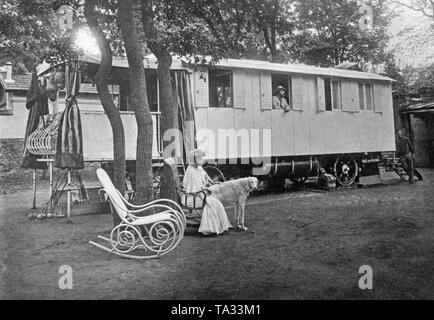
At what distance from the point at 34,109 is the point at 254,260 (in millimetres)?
7074

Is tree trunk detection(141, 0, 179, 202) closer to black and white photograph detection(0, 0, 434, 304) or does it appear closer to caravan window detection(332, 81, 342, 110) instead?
black and white photograph detection(0, 0, 434, 304)

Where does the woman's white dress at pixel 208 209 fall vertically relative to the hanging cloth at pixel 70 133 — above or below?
below

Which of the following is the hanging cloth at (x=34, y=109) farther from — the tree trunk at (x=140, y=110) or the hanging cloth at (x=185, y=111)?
the tree trunk at (x=140, y=110)

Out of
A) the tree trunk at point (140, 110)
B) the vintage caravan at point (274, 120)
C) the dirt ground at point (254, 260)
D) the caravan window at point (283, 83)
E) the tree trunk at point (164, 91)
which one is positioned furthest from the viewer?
the caravan window at point (283, 83)

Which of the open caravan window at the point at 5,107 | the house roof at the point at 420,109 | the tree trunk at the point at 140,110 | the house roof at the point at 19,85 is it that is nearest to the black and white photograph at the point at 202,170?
the tree trunk at the point at 140,110

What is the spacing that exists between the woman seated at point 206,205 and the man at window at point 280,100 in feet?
18.0

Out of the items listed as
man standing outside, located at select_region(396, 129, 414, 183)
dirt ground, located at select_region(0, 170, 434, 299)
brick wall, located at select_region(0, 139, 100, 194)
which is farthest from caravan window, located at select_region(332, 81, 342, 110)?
brick wall, located at select_region(0, 139, 100, 194)

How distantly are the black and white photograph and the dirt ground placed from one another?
0.11 feet

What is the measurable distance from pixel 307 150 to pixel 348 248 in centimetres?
696

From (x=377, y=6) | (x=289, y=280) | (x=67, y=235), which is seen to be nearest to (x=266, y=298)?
(x=289, y=280)

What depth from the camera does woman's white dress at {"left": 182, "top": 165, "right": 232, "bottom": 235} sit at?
22.7 ft

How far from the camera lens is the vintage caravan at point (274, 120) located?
10.1 metres

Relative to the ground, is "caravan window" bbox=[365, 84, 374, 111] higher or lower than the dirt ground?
higher
